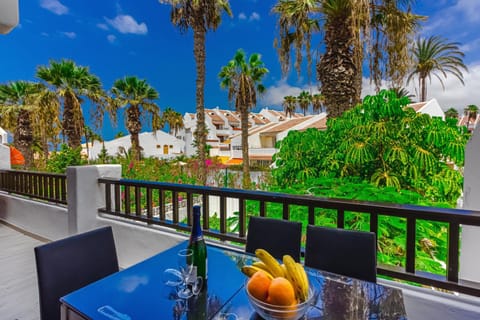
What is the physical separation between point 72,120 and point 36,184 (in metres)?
6.12

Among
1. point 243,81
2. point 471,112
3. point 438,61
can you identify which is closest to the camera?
point 243,81

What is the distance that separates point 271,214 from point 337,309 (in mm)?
2855

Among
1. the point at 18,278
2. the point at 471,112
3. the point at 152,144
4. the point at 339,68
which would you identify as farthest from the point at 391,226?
the point at 152,144

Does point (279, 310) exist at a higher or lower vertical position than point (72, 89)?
lower

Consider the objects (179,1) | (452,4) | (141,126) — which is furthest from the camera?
(141,126)

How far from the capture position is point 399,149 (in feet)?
12.4

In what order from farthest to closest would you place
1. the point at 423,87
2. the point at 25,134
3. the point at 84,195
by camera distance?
the point at 423,87 < the point at 25,134 < the point at 84,195

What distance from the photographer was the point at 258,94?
13445mm

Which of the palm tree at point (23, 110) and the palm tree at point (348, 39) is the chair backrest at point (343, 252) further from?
the palm tree at point (23, 110)

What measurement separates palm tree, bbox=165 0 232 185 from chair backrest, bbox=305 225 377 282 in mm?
6090

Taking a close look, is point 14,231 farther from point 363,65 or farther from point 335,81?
point 363,65

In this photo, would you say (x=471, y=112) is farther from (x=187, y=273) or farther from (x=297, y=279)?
(x=187, y=273)

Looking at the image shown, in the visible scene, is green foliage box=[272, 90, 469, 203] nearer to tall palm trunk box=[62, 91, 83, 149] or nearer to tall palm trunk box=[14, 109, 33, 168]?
tall palm trunk box=[62, 91, 83, 149]

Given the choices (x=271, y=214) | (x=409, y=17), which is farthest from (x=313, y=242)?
(x=409, y=17)
